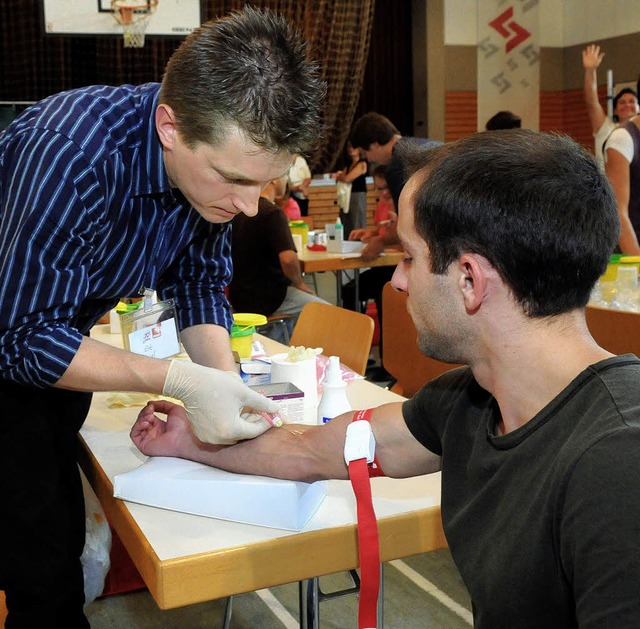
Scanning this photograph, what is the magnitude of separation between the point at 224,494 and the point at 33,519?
0.42 m

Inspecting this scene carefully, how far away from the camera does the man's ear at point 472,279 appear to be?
929mm

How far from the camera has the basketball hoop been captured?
21.8ft

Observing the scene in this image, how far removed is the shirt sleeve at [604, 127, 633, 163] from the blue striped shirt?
2.29 m

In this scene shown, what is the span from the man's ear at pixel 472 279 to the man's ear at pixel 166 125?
2.13 ft

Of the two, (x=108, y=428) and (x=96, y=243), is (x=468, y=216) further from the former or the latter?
(x=108, y=428)

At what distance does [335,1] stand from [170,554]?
933 centimetres

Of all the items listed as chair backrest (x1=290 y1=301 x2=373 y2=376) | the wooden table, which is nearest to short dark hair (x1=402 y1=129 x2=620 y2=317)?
chair backrest (x1=290 y1=301 x2=373 y2=376)

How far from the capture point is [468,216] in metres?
0.92

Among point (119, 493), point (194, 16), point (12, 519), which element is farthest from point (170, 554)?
point (194, 16)

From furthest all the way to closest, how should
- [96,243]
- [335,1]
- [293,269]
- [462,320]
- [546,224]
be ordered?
1. [335,1]
2. [293,269]
3. [96,243]
4. [462,320]
5. [546,224]

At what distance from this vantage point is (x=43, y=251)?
130 cm

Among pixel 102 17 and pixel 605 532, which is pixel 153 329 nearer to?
pixel 605 532

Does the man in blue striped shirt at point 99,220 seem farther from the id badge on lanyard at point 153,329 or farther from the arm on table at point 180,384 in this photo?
the id badge on lanyard at point 153,329

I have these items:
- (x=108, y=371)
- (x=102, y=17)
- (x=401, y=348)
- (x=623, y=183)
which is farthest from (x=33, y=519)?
(x=102, y=17)
